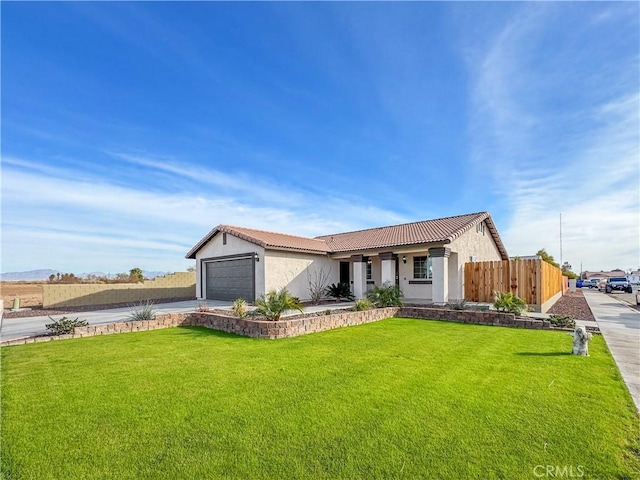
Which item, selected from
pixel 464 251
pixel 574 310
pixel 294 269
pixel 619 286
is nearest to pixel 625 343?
pixel 574 310

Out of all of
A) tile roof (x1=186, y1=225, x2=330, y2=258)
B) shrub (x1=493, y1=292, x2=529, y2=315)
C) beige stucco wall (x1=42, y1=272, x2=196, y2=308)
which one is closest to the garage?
tile roof (x1=186, y1=225, x2=330, y2=258)

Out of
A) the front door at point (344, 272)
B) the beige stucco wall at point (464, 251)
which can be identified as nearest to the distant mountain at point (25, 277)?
the front door at point (344, 272)

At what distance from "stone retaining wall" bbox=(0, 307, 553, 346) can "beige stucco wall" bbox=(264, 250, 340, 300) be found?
269 inches

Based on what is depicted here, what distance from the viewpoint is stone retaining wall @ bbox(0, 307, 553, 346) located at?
9684 millimetres

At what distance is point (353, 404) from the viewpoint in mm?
4707

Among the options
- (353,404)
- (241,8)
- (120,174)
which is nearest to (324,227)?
(120,174)

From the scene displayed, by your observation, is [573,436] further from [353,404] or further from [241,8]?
[241,8]

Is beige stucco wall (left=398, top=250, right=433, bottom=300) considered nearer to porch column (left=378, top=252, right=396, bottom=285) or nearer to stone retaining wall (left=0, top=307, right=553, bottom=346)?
porch column (left=378, top=252, right=396, bottom=285)

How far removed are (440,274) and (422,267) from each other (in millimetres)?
2660

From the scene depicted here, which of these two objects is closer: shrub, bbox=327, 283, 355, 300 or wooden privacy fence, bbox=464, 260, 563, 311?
wooden privacy fence, bbox=464, 260, 563, 311

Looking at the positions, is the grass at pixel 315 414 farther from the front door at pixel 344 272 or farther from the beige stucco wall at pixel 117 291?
the beige stucco wall at pixel 117 291

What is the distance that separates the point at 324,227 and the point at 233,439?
1027 inches

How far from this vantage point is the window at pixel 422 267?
1870cm

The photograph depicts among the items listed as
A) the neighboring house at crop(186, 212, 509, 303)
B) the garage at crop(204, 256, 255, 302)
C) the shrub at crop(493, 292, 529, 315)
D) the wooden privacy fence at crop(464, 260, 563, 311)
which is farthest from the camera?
the garage at crop(204, 256, 255, 302)
